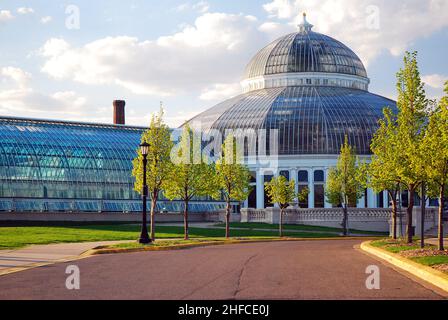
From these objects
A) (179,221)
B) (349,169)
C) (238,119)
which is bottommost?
(179,221)

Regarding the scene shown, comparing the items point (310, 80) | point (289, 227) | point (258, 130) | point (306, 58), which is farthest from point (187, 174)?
point (306, 58)

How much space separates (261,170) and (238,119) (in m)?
7.59

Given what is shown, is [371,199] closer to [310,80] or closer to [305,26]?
[310,80]

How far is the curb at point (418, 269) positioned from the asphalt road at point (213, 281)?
1.88ft

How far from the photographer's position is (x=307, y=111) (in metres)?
100

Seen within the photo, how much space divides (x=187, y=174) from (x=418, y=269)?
28.9m

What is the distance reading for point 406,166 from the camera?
40.7 meters

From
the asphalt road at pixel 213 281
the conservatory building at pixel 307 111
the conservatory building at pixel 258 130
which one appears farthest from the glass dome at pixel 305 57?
the asphalt road at pixel 213 281

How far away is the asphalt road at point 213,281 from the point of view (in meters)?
18.3

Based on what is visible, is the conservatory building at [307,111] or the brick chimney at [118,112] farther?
the brick chimney at [118,112]

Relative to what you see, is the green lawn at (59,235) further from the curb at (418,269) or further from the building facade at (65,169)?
the curb at (418,269)
